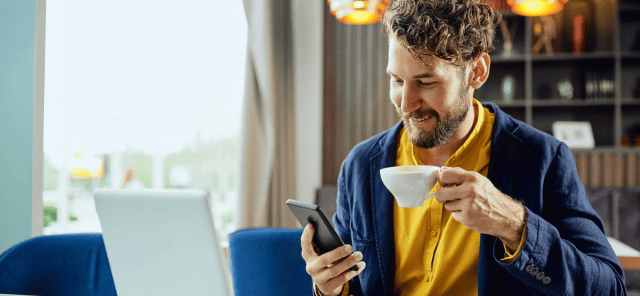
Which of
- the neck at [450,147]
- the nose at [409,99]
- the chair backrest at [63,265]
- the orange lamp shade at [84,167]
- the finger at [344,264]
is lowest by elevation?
the chair backrest at [63,265]

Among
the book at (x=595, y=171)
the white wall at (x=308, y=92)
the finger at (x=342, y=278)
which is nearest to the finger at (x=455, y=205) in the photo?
the finger at (x=342, y=278)

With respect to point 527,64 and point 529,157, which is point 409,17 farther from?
point 527,64

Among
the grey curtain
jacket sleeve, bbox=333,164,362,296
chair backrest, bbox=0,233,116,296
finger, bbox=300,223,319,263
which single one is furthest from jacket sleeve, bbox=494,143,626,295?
the grey curtain

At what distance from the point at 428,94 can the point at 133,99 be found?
2.42 metres

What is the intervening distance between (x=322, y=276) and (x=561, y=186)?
0.58m

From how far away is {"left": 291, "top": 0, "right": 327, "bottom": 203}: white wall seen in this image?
3.86 metres

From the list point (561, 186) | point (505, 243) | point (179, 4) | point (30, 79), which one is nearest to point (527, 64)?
point (179, 4)

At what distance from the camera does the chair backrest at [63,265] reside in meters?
1.27

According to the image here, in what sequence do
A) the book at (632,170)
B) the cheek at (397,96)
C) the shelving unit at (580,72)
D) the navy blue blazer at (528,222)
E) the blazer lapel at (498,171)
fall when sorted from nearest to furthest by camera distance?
1. the navy blue blazer at (528,222)
2. the blazer lapel at (498,171)
3. the cheek at (397,96)
4. the book at (632,170)
5. the shelving unit at (580,72)

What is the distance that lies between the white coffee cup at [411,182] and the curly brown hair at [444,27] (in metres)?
0.37

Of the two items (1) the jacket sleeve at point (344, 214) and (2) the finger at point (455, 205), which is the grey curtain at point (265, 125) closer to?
(1) the jacket sleeve at point (344, 214)

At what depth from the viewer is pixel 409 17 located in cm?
113

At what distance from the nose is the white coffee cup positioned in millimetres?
277

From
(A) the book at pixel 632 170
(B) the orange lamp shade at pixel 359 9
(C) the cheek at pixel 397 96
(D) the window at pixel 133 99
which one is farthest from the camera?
(A) the book at pixel 632 170
